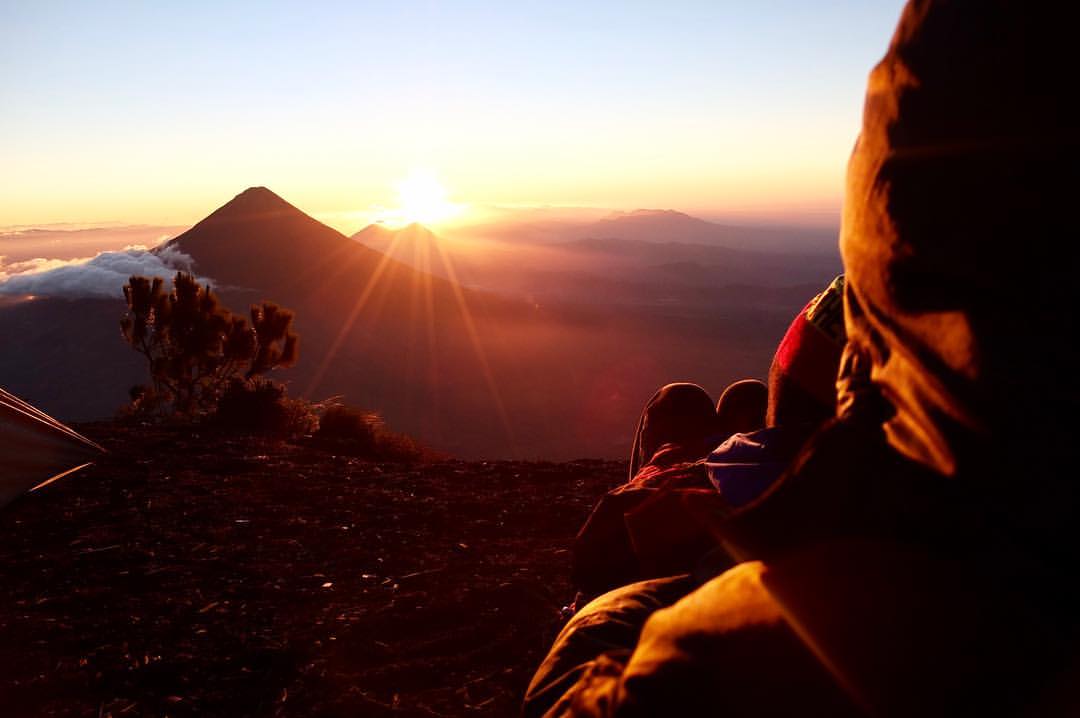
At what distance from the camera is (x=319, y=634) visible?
136 inches

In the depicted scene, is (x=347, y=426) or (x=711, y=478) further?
(x=347, y=426)

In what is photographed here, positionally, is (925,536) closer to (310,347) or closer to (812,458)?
(812,458)

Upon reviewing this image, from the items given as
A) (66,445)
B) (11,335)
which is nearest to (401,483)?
(66,445)

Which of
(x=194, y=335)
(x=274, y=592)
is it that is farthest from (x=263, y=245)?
(x=274, y=592)

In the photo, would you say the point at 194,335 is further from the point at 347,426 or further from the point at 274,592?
the point at 274,592

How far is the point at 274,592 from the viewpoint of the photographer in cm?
402

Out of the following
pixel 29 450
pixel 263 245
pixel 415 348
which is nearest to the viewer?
pixel 29 450

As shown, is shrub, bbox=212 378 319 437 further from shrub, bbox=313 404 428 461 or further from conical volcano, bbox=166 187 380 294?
conical volcano, bbox=166 187 380 294

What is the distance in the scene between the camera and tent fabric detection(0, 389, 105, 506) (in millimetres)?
5094

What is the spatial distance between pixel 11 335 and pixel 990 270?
2129 inches

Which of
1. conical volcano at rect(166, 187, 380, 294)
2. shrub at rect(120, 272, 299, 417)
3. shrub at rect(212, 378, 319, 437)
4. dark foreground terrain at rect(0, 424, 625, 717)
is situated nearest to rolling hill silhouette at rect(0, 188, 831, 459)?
conical volcano at rect(166, 187, 380, 294)

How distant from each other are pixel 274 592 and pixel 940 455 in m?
4.05

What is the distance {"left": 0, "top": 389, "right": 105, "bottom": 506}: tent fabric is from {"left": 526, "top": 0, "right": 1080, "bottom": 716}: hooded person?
5.86 metres

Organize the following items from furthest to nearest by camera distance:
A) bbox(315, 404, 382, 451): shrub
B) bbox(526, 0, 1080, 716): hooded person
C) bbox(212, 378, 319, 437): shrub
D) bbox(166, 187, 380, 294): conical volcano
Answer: bbox(166, 187, 380, 294): conical volcano, bbox(212, 378, 319, 437): shrub, bbox(315, 404, 382, 451): shrub, bbox(526, 0, 1080, 716): hooded person
